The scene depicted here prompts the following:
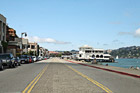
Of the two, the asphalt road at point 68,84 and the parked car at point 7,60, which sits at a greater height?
the parked car at point 7,60

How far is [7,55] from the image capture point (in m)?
30.2

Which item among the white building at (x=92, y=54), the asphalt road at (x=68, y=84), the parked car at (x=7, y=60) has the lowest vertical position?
the asphalt road at (x=68, y=84)

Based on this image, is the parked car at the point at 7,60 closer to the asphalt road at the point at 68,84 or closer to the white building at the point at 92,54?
the asphalt road at the point at 68,84

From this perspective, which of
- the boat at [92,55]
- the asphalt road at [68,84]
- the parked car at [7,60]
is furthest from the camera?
the boat at [92,55]

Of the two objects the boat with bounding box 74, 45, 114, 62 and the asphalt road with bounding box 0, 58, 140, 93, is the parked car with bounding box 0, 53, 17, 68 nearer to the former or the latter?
the asphalt road with bounding box 0, 58, 140, 93

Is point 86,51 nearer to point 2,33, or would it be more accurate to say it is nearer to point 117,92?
point 2,33

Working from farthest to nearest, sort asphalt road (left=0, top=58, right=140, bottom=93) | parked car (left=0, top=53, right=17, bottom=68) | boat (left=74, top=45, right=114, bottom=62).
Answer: boat (left=74, top=45, right=114, bottom=62)
parked car (left=0, top=53, right=17, bottom=68)
asphalt road (left=0, top=58, right=140, bottom=93)

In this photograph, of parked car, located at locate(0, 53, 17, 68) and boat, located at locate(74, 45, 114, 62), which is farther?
boat, located at locate(74, 45, 114, 62)

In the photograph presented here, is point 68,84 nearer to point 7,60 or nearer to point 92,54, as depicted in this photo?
point 7,60

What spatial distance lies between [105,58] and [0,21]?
3043 inches

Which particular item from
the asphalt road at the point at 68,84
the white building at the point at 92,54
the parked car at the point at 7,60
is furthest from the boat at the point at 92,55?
the asphalt road at the point at 68,84

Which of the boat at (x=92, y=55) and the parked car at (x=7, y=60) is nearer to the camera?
the parked car at (x=7, y=60)

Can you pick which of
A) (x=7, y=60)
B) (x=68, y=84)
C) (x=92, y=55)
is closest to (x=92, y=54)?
(x=92, y=55)

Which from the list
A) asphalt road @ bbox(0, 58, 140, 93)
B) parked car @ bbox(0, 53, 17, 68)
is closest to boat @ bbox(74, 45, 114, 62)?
parked car @ bbox(0, 53, 17, 68)
